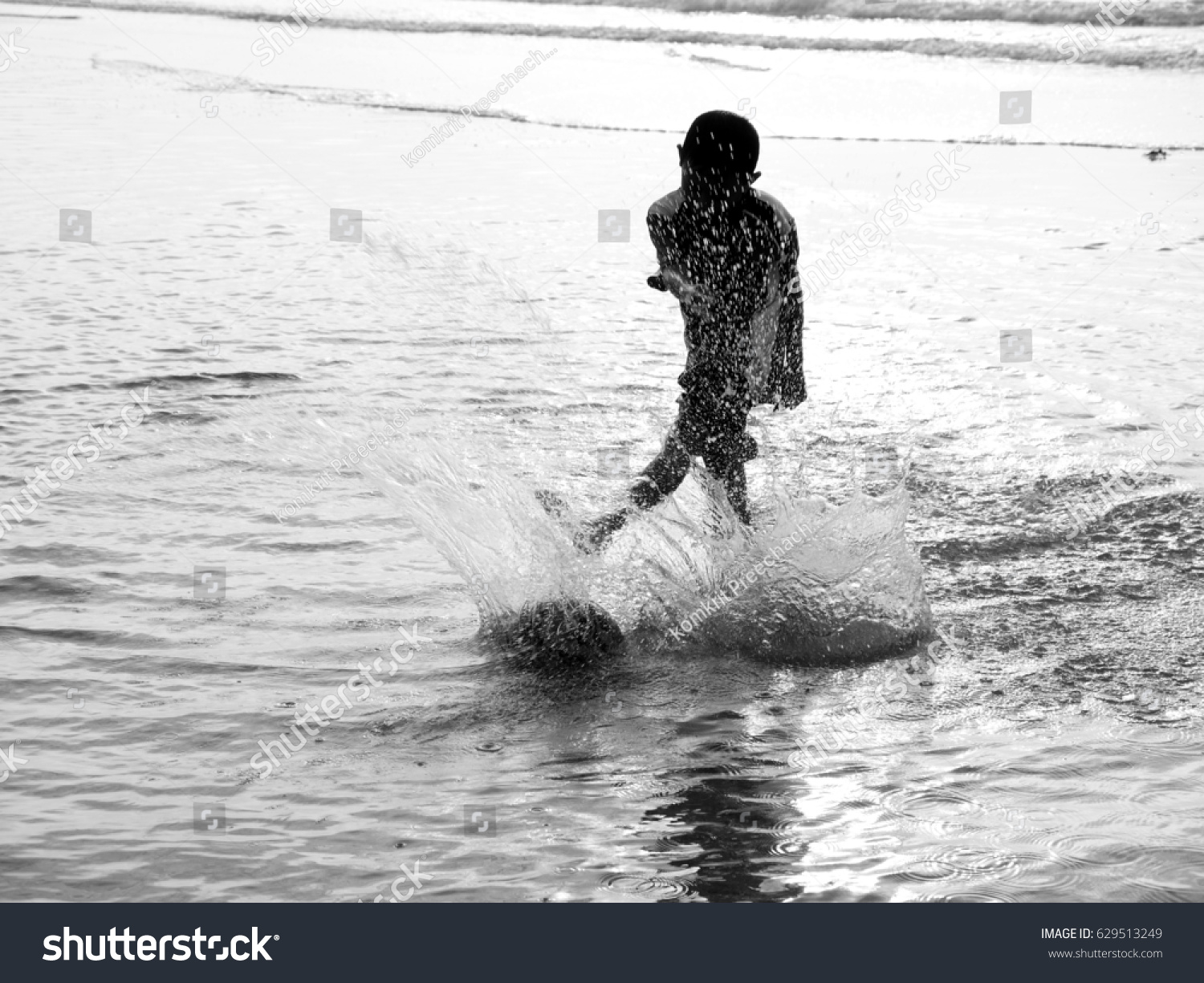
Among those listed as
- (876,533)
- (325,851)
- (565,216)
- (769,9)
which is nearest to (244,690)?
(325,851)

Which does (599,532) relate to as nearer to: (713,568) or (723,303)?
(713,568)

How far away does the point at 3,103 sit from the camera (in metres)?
15.2

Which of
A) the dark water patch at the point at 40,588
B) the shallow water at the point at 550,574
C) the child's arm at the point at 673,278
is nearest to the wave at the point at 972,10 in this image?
the shallow water at the point at 550,574

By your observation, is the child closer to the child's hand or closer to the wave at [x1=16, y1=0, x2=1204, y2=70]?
the child's hand

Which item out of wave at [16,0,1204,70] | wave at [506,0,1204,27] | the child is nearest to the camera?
the child

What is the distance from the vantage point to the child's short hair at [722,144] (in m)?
4.64

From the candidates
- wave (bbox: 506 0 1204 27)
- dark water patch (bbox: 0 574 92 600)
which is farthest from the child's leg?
wave (bbox: 506 0 1204 27)

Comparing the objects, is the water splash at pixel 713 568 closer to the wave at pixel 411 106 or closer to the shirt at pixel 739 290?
the shirt at pixel 739 290

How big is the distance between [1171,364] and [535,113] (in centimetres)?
1067

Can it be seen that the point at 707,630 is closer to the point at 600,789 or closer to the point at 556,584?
the point at 556,584

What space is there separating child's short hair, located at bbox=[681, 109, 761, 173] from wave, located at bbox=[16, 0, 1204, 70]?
18.1 m

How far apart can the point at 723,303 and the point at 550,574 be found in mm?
1182

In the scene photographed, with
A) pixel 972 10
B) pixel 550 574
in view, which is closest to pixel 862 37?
pixel 972 10

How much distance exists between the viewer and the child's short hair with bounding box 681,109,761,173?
183 inches
